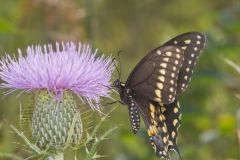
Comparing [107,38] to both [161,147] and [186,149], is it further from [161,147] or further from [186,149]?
[161,147]

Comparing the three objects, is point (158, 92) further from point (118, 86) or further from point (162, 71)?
point (118, 86)

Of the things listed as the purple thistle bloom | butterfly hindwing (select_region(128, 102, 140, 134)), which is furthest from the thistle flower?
butterfly hindwing (select_region(128, 102, 140, 134))

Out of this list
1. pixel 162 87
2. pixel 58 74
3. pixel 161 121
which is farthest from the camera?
pixel 161 121

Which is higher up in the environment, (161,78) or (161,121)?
(161,78)

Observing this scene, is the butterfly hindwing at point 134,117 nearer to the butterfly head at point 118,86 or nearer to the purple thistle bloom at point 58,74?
the butterfly head at point 118,86

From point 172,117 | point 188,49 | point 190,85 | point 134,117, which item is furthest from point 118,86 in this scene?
point 190,85

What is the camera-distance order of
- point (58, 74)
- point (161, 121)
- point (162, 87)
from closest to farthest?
point (58, 74) → point (162, 87) → point (161, 121)
